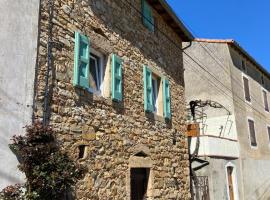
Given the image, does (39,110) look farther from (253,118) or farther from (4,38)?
(253,118)

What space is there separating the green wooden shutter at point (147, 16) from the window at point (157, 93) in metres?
1.32

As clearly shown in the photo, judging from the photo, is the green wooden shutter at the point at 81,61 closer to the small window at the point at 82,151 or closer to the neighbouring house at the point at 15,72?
the neighbouring house at the point at 15,72

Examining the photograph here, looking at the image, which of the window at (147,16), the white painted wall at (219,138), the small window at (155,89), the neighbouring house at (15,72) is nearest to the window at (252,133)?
the white painted wall at (219,138)

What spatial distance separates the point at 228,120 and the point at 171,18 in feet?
22.0

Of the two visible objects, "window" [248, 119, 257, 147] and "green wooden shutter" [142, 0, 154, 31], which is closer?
"green wooden shutter" [142, 0, 154, 31]

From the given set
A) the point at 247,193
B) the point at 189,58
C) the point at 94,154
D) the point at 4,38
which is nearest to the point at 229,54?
the point at 189,58

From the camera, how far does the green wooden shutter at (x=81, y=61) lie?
17.4ft

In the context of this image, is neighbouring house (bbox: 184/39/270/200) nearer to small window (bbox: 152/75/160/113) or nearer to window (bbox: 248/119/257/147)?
window (bbox: 248/119/257/147)

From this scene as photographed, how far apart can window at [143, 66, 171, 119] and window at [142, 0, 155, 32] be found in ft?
4.32

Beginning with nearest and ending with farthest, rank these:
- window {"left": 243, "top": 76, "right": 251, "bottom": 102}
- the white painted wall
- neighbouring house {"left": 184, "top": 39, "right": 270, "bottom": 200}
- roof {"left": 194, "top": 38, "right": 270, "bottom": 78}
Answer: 1. the white painted wall
2. neighbouring house {"left": 184, "top": 39, "right": 270, "bottom": 200}
3. roof {"left": 194, "top": 38, "right": 270, "bottom": 78}
4. window {"left": 243, "top": 76, "right": 251, "bottom": 102}

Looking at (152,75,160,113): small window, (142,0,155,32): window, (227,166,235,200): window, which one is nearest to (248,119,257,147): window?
(227,166,235,200): window

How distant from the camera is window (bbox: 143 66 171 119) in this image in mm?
7614

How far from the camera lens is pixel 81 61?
5.50 meters

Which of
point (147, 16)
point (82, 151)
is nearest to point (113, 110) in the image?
point (82, 151)
